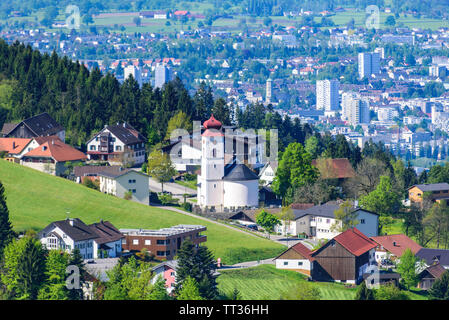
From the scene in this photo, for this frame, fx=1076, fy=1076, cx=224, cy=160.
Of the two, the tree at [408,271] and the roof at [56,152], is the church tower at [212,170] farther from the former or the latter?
the tree at [408,271]

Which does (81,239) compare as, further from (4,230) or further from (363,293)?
(363,293)

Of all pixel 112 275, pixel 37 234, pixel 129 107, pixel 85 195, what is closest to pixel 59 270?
pixel 112 275

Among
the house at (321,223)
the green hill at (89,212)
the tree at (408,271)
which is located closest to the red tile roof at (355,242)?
the tree at (408,271)

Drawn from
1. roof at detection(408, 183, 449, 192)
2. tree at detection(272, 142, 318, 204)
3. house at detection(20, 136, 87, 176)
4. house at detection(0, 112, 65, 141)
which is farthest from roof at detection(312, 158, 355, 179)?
house at detection(0, 112, 65, 141)

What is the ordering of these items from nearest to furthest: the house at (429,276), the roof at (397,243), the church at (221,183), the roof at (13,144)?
the house at (429,276)
the roof at (397,243)
the church at (221,183)
the roof at (13,144)

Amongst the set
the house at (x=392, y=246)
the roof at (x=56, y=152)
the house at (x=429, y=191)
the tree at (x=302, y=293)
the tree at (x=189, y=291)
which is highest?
the roof at (x=56, y=152)

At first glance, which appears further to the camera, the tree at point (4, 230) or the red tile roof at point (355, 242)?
the red tile roof at point (355, 242)

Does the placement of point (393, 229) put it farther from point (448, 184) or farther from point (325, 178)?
point (448, 184)
